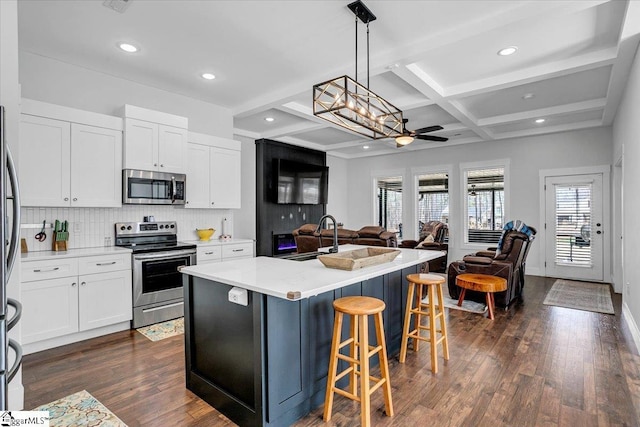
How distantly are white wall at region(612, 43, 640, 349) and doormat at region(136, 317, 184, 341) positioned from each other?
4507mm

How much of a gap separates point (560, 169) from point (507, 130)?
3.96 feet

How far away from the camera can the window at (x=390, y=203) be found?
886cm

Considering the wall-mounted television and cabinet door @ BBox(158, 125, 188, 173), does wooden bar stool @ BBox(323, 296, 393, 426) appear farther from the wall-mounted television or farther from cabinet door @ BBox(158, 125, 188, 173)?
the wall-mounted television

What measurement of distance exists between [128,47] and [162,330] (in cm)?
296

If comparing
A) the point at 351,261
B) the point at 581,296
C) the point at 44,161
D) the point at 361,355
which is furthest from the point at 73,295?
the point at 581,296

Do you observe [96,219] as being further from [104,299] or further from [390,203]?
[390,203]

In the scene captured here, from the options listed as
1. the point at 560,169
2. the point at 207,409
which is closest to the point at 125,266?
the point at 207,409

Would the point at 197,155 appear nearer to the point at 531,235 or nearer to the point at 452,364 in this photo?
the point at 452,364

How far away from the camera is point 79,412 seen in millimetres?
2166

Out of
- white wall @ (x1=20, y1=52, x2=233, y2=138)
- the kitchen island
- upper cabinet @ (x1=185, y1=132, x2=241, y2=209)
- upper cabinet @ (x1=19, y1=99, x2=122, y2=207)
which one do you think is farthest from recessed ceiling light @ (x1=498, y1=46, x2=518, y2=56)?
upper cabinet @ (x1=19, y1=99, x2=122, y2=207)

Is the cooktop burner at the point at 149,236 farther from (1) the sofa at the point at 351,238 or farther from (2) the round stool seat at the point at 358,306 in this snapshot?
(2) the round stool seat at the point at 358,306

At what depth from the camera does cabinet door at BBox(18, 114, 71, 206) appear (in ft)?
10.6

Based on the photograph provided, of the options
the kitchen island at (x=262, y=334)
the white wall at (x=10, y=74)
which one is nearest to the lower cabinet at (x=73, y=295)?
the white wall at (x=10, y=74)

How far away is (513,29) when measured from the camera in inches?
119
